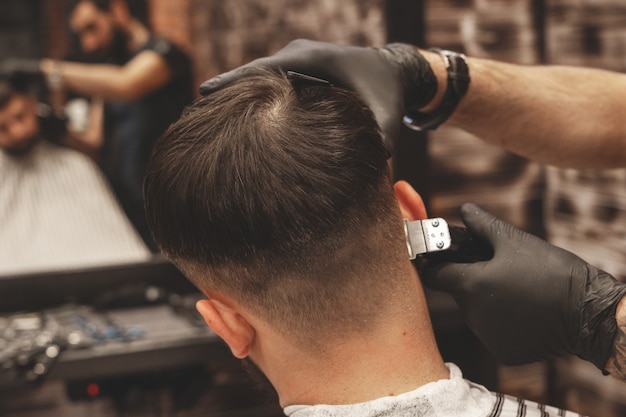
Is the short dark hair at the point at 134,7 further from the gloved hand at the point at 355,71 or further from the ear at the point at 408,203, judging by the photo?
the ear at the point at 408,203

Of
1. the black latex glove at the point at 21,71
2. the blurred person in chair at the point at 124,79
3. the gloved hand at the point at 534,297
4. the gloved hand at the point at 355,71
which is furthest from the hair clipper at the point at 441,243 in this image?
the black latex glove at the point at 21,71

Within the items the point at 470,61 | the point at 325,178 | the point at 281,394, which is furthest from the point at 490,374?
the point at 325,178

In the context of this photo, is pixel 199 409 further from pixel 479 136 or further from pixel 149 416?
pixel 479 136

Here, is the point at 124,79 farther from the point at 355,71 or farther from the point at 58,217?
the point at 355,71

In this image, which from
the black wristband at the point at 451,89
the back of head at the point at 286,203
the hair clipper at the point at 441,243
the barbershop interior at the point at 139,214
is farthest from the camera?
the barbershop interior at the point at 139,214

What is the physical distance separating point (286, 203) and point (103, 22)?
1.91 meters

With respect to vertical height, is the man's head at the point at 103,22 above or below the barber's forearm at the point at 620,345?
above

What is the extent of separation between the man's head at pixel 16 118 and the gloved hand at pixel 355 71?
171 cm

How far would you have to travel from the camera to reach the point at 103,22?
8.76 feet

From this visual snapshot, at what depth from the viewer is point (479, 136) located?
1629 millimetres

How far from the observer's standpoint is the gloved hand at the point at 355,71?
124 cm

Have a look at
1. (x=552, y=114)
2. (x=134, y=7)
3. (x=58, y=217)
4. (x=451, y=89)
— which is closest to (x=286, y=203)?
(x=451, y=89)

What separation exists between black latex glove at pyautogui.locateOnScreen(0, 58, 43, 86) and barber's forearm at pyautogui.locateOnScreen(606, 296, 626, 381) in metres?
2.23

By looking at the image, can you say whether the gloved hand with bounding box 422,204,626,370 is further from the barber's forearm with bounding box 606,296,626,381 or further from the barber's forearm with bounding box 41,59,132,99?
the barber's forearm with bounding box 41,59,132,99
